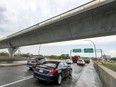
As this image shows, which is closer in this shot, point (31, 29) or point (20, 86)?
point (20, 86)

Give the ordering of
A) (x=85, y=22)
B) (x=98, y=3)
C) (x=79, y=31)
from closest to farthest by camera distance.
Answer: (x=98, y=3) < (x=85, y=22) < (x=79, y=31)

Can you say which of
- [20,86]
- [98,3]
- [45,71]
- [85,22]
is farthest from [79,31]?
[20,86]

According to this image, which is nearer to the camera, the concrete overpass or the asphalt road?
the asphalt road

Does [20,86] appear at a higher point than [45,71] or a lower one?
lower

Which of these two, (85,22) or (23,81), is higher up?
(85,22)

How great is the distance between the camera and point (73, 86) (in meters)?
9.38

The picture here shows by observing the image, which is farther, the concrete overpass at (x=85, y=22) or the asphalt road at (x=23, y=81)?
the concrete overpass at (x=85, y=22)

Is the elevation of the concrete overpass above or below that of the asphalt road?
above

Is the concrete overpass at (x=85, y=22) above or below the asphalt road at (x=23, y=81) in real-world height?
above

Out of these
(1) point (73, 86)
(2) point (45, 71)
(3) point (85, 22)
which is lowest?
(1) point (73, 86)

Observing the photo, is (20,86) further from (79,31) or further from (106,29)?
(79,31)

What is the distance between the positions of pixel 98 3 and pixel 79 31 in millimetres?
5224

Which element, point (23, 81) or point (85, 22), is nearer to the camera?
point (23, 81)

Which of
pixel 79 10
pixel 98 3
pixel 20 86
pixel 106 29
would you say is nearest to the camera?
pixel 20 86
